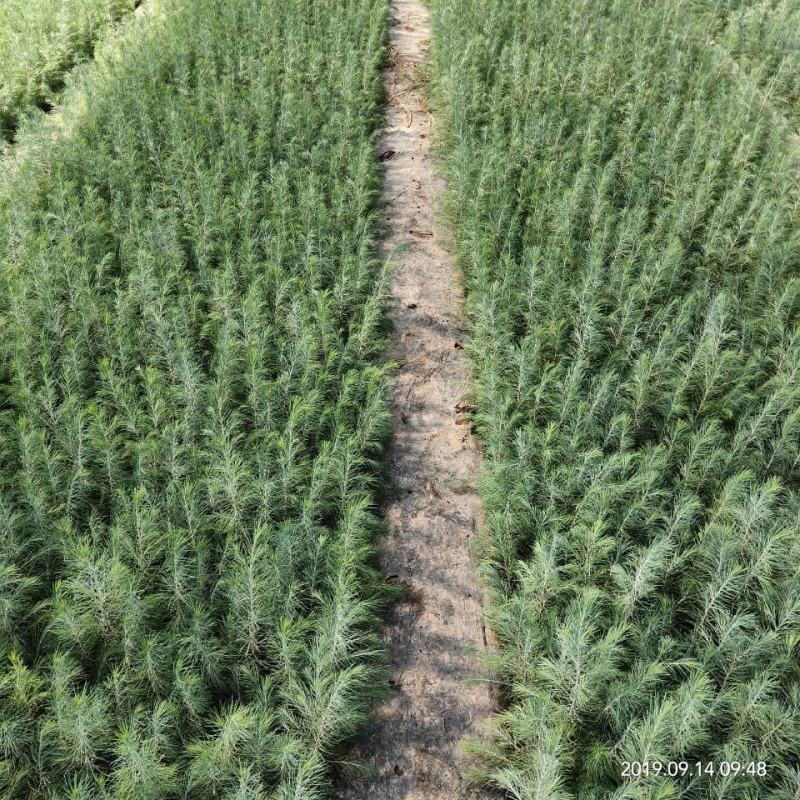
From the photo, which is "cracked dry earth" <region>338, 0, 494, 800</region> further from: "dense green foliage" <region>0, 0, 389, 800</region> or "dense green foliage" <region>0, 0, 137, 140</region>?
"dense green foliage" <region>0, 0, 137, 140</region>

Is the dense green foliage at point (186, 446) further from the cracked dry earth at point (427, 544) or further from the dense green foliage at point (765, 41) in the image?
the dense green foliage at point (765, 41)

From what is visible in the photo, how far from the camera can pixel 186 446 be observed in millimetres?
5043

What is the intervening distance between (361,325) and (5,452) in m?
3.25

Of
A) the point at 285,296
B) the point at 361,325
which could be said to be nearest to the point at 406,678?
the point at 361,325

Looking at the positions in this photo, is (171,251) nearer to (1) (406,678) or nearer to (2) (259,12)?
(1) (406,678)

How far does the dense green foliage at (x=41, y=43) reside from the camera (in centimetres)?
1071

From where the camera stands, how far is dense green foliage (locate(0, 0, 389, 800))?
3570 millimetres

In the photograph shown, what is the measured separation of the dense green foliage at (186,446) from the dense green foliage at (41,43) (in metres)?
2.07

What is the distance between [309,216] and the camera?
742cm

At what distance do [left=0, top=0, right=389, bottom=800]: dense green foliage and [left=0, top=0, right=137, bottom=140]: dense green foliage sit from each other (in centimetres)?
207
